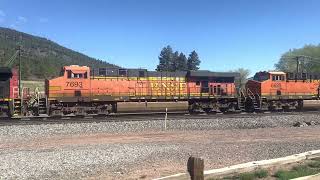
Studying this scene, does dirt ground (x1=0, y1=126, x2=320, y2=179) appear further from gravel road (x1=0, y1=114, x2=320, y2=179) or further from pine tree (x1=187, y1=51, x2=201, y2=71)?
pine tree (x1=187, y1=51, x2=201, y2=71)

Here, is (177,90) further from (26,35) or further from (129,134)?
(26,35)

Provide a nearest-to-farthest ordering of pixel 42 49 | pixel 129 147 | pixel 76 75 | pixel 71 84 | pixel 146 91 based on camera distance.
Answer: pixel 129 147
pixel 71 84
pixel 76 75
pixel 146 91
pixel 42 49

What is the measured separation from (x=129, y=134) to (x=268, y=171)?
32.3ft

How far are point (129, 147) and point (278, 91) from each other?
24.2m

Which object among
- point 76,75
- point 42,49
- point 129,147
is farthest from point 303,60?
point 129,147

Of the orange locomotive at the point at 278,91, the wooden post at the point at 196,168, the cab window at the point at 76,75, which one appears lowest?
the wooden post at the point at 196,168

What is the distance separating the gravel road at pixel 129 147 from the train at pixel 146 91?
6.92m

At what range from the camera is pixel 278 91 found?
120ft

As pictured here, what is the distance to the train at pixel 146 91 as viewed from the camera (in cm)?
2739

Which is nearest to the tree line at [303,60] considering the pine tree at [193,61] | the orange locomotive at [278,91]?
the pine tree at [193,61]

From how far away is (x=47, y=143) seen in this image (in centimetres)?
1577

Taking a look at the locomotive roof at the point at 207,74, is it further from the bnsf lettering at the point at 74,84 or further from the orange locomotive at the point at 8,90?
the orange locomotive at the point at 8,90

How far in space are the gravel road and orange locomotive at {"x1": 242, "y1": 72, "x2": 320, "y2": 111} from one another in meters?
12.3

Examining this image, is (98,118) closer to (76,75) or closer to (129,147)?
(76,75)
